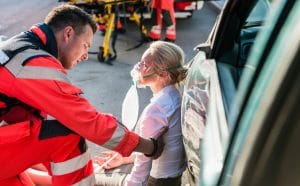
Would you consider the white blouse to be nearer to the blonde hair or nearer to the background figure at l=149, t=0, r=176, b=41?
the blonde hair

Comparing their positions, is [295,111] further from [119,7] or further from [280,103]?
[119,7]

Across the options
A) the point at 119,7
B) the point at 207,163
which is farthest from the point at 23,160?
the point at 119,7

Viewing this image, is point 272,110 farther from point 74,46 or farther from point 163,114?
point 74,46

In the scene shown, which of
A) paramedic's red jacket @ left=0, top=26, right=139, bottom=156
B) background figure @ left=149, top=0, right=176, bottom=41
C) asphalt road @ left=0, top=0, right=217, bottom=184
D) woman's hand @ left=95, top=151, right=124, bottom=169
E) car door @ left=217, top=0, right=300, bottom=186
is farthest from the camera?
background figure @ left=149, top=0, right=176, bottom=41

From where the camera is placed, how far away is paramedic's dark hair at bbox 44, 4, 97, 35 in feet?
8.23

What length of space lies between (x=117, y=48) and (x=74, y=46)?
4.38m

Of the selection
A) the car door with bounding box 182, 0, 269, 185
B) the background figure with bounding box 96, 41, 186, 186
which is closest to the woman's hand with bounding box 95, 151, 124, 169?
the background figure with bounding box 96, 41, 186, 186

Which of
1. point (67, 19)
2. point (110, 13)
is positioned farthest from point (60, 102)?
point (110, 13)

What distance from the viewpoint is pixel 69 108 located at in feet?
7.47

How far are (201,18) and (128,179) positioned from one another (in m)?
6.15

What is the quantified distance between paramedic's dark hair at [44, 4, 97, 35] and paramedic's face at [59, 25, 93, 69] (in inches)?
1.0

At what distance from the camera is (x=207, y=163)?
1.62 meters

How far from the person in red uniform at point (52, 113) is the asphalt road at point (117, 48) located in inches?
57.4

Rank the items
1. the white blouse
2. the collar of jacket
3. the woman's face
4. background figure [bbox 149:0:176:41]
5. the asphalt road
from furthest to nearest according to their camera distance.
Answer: background figure [bbox 149:0:176:41] < the asphalt road < the woman's face < the white blouse < the collar of jacket
